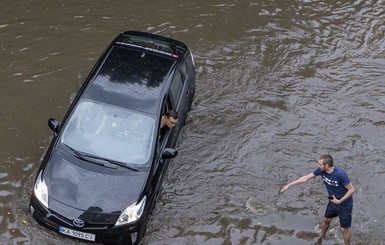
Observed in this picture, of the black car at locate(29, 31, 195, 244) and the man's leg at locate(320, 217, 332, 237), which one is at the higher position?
the black car at locate(29, 31, 195, 244)

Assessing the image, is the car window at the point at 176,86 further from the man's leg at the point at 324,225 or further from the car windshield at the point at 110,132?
the man's leg at the point at 324,225

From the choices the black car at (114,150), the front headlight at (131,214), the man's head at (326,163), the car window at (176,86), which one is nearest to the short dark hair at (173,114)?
the black car at (114,150)

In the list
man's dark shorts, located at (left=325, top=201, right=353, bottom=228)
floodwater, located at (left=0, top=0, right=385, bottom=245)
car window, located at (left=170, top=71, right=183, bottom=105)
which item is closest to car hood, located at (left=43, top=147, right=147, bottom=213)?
floodwater, located at (left=0, top=0, right=385, bottom=245)

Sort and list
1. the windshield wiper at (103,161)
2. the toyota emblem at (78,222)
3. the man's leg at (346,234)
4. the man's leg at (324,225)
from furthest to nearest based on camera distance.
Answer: the man's leg at (324,225)
the man's leg at (346,234)
the windshield wiper at (103,161)
the toyota emblem at (78,222)

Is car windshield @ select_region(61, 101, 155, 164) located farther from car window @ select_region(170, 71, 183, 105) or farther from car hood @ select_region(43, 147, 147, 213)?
car window @ select_region(170, 71, 183, 105)

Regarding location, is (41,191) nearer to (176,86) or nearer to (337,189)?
(176,86)

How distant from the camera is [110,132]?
8.32 m

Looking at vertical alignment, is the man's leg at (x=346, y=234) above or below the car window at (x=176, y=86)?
below

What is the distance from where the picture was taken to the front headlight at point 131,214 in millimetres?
7439

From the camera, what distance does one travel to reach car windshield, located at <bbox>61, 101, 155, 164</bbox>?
810 centimetres

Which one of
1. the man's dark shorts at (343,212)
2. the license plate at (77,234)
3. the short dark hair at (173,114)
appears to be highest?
the short dark hair at (173,114)

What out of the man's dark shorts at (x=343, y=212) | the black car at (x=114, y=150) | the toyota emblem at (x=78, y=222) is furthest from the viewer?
the man's dark shorts at (x=343, y=212)

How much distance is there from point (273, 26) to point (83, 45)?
4.82 m

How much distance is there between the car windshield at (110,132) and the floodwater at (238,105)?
1145 mm
